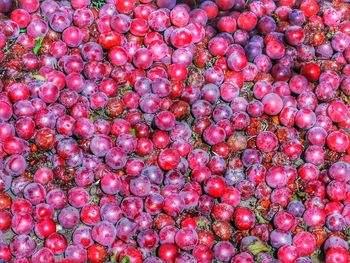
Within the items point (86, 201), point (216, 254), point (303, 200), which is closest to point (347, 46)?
point (303, 200)

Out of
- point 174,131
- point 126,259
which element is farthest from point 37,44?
point 126,259

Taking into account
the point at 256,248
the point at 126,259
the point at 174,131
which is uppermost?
the point at 174,131

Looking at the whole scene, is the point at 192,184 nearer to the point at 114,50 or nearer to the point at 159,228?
the point at 159,228

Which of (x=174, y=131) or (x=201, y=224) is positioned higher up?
(x=174, y=131)

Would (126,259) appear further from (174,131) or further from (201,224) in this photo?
(174,131)

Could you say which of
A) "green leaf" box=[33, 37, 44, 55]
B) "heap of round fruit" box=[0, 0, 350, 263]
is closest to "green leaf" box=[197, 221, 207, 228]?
"heap of round fruit" box=[0, 0, 350, 263]

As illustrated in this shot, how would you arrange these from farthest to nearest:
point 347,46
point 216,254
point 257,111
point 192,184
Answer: point 347,46
point 257,111
point 192,184
point 216,254

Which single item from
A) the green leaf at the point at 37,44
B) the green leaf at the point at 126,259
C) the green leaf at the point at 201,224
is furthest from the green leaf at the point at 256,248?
the green leaf at the point at 37,44

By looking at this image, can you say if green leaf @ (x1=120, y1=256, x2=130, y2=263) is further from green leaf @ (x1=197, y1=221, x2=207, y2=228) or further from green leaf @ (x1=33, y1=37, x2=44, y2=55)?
green leaf @ (x1=33, y1=37, x2=44, y2=55)

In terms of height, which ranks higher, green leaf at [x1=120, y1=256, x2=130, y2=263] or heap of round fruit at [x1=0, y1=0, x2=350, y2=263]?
heap of round fruit at [x1=0, y1=0, x2=350, y2=263]
